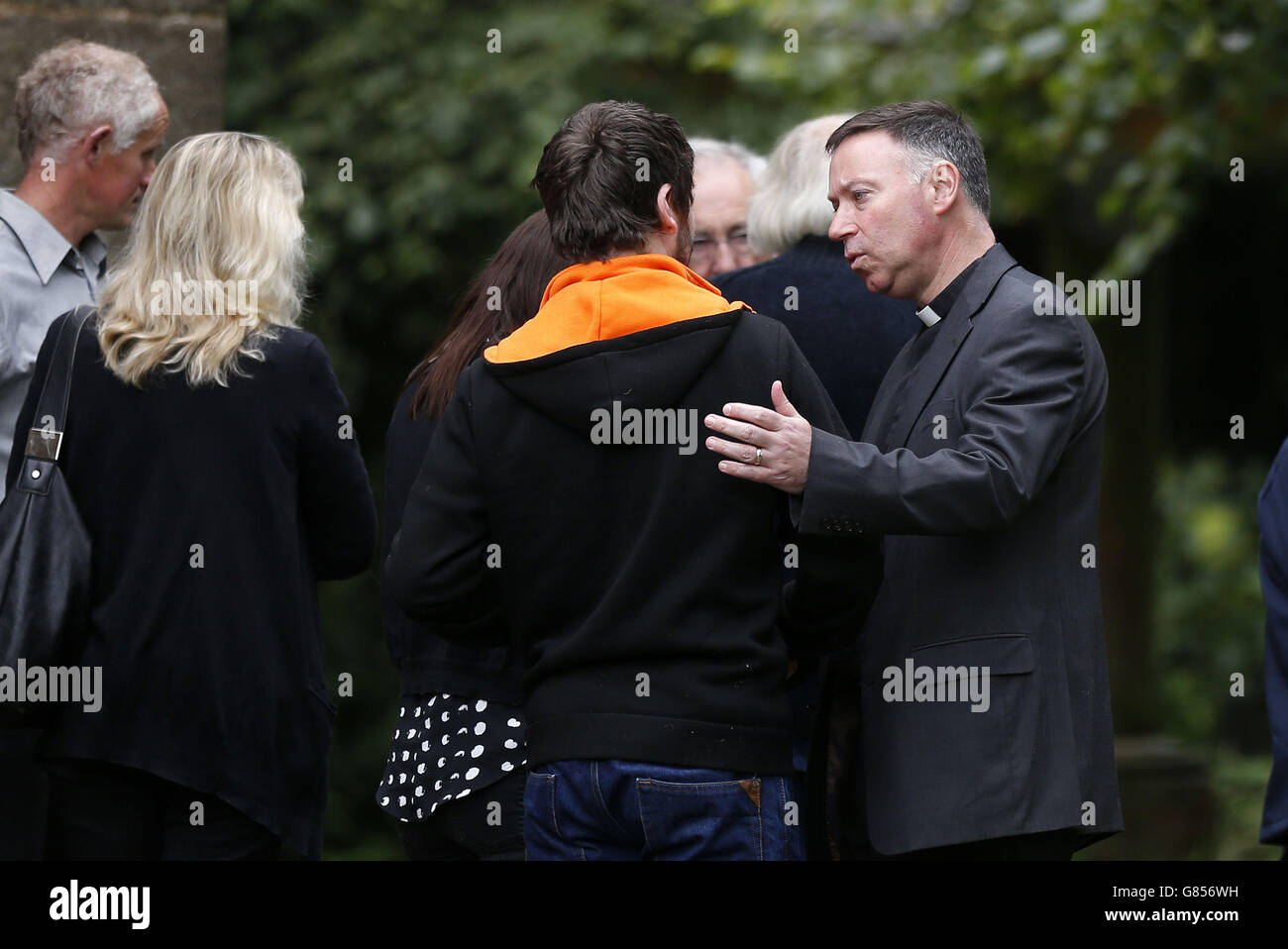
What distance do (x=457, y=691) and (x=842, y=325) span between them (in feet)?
3.51

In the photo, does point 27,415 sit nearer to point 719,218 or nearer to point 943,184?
point 943,184

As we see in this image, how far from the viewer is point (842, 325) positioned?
10.8 ft

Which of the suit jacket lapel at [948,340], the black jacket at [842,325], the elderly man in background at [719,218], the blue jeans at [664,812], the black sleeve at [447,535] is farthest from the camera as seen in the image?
the elderly man in background at [719,218]

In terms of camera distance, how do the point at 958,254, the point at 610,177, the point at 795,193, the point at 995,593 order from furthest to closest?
the point at 795,193 → the point at 958,254 → the point at 995,593 → the point at 610,177

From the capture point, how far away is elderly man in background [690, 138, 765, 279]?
14.0 ft

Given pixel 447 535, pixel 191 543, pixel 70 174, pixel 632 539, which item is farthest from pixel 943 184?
pixel 70 174

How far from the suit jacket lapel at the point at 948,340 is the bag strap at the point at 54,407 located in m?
1.38

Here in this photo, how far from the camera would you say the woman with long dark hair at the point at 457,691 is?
2.71 meters

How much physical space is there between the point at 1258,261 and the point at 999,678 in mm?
7742

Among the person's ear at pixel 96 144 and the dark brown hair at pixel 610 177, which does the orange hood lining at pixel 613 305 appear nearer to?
the dark brown hair at pixel 610 177

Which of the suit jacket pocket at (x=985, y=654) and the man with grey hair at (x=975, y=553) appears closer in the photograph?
the man with grey hair at (x=975, y=553)

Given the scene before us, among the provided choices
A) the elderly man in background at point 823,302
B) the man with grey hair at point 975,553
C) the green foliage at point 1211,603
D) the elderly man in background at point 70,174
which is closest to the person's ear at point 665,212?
the man with grey hair at point 975,553

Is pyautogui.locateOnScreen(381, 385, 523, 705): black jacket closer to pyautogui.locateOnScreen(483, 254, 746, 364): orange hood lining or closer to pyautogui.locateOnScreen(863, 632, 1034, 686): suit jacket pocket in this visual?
pyautogui.locateOnScreen(483, 254, 746, 364): orange hood lining
